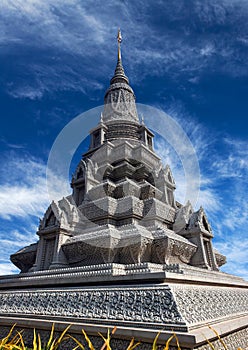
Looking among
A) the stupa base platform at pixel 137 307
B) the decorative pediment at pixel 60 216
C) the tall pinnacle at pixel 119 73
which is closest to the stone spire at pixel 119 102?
the tall pinnacle at pixel 119 73

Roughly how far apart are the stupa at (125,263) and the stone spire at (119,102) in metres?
0.24

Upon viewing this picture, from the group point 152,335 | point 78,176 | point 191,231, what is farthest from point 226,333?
point 78,176

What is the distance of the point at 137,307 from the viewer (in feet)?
18.2

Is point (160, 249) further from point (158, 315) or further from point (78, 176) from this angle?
point (78, 176)

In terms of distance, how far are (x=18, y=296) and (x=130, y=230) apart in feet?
16.5

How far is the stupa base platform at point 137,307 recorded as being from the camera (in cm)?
485

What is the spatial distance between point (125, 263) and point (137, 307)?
5081 millimetres

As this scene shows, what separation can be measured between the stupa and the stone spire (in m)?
0.24

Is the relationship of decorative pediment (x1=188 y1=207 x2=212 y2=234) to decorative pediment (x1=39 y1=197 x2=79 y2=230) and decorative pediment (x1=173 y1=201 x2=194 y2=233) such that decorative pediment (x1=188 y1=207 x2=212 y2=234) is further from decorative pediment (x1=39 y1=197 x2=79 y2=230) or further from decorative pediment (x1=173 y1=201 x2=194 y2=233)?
decorative pediment (x1=39 y1=197 x2=79 y2=230)

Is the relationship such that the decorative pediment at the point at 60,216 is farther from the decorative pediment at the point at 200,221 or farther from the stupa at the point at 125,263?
the decorative pediment at the point at 200,221

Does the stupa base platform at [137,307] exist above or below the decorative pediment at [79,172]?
below

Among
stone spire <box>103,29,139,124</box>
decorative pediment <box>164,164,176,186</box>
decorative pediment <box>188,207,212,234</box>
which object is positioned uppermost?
stone spire <box>103,29,139,124</box>

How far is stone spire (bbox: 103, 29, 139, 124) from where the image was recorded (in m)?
22.2

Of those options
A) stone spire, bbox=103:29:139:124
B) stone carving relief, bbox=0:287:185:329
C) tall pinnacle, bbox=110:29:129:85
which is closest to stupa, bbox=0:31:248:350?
stone carving relief, bbox=0:287:185:329
